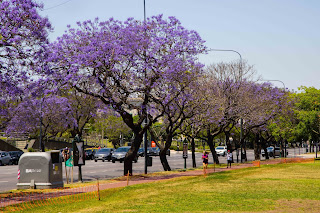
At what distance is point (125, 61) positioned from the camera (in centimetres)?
2805

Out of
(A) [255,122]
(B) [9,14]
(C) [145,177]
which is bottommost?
(C) [145,177]

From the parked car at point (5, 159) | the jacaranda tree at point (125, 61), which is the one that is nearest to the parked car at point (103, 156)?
the parked car at point (5, 159)

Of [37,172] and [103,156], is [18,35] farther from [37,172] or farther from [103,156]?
[103,156]

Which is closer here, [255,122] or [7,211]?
[7,211]

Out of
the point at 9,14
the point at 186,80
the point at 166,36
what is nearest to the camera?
the point at 9,14

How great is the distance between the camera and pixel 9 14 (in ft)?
66.3

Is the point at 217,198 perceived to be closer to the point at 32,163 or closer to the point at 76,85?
the point at 32,163

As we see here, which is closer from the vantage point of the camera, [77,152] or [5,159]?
[77,152]

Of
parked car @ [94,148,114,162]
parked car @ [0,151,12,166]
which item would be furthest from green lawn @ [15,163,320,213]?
parked car @ [94,148,114,162]

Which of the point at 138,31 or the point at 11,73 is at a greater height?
the point at 138,31

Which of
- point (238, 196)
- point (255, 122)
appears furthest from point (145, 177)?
point (255, 122)

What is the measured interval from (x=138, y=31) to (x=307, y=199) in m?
14.7

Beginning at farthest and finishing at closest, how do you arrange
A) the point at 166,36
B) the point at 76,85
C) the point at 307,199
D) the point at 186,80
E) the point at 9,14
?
the point at 186,80 → the point at 166,36 → the point at 76,85 → the point at 9,14 → the point at 307,199

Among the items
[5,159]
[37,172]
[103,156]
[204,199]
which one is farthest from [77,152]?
[103,156]
